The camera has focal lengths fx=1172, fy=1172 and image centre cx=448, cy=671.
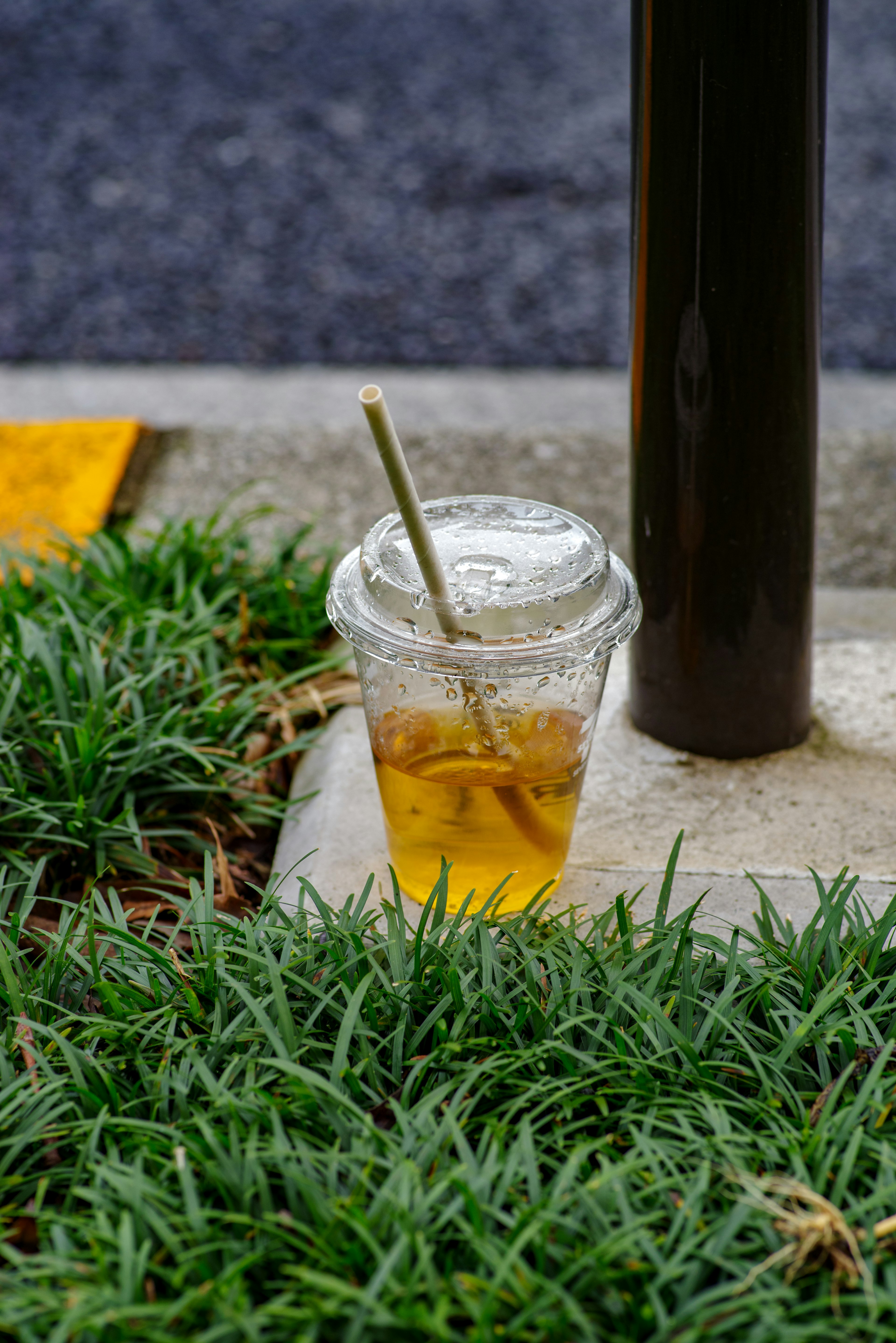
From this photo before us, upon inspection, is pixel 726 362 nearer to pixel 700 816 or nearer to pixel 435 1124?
pixel 700 816

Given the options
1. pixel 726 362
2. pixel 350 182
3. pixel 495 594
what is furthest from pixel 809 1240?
pixel 350 182

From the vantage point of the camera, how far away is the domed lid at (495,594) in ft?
5.40

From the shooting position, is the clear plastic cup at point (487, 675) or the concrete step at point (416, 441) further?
the concrete step at point (416, 441)

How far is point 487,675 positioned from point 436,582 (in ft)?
0.49

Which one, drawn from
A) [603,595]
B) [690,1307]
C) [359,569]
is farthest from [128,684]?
[690,1307]

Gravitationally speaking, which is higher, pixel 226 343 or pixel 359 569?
pixel 359 569

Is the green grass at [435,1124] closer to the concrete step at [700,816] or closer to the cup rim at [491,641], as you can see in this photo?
the concrete step at [700,816]

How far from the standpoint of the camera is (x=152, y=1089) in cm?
139

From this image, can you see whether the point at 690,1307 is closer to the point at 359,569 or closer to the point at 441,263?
the point at 359,569

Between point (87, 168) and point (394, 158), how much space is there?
1439 mm

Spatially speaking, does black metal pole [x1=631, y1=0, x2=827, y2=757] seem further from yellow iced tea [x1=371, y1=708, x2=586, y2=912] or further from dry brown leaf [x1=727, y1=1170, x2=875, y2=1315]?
dry brown leaf [x1=727, y1=1170, x2=875, y2=1315]

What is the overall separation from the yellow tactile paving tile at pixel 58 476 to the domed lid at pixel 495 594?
132 cm

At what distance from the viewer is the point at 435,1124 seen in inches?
53.0

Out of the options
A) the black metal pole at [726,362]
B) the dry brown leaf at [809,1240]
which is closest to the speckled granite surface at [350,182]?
the black metal pole at [726,362]
